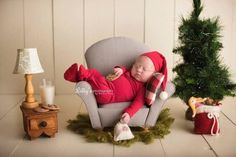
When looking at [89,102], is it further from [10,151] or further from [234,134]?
[234,134]

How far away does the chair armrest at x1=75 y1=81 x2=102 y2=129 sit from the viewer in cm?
262

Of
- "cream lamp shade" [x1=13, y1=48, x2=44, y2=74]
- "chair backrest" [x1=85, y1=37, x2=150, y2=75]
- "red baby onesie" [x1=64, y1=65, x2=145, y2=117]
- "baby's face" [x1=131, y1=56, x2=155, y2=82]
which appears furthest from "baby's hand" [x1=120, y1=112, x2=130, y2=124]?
"cream lamp shade" [x1=13, y1=48, x2=44, y2=74]

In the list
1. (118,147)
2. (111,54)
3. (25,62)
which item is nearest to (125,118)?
(118,147)

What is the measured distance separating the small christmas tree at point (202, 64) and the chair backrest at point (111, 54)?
44cm

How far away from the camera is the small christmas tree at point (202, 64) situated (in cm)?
292

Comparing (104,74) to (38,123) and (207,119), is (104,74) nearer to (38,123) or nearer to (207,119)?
(38,123)

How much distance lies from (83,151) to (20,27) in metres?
2.10

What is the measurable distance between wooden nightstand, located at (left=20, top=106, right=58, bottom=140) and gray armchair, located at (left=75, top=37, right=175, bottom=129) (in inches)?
11.8

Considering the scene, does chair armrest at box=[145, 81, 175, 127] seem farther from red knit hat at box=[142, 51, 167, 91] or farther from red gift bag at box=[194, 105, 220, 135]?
red gift bag at box=[194, 105, 220, 135]

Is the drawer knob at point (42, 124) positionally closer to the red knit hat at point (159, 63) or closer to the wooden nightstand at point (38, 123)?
the wooden nightstand at point (38, 123)

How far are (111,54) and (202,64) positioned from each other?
32.1 inches

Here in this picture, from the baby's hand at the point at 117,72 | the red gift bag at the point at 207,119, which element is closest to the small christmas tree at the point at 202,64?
the red gift bag at the point at 207,119

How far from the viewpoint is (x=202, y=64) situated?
117 inches

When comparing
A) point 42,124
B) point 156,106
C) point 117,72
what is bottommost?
point 42,124
